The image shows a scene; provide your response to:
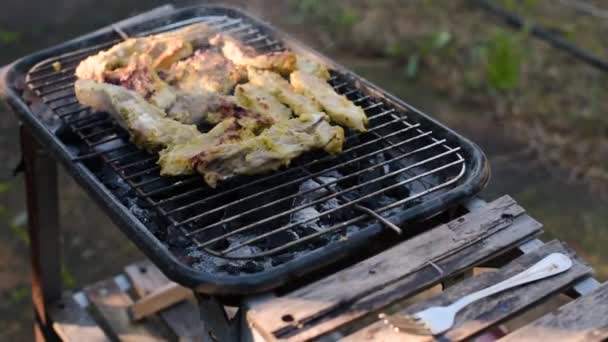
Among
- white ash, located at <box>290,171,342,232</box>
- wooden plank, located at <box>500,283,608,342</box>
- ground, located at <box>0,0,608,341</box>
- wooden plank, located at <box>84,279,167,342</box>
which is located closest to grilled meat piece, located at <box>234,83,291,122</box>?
white ash, located at <box>290,171,342,232</box>

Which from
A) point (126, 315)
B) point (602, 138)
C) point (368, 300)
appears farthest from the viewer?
point (602, 138)

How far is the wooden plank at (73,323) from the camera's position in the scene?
2.80 m

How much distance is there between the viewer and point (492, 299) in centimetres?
169

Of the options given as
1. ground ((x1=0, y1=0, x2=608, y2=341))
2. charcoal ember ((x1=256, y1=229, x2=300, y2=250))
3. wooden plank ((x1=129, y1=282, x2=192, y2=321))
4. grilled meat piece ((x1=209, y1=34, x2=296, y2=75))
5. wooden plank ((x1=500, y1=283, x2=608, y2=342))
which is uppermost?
grilled meat piece ((x1=209, y1=34, x2=296, y2=75))

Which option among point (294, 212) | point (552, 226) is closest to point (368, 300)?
point (294, 212)

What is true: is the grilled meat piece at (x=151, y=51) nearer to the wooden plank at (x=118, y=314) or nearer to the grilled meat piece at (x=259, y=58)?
the grilled meat piece at (x=259, y=58)

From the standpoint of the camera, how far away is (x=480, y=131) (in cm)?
448

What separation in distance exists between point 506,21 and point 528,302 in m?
4.05

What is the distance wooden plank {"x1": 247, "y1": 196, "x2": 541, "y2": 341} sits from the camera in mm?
1587

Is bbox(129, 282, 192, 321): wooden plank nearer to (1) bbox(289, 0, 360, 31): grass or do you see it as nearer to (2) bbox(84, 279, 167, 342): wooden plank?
(2) bbox(84, 279, 167, 342): wooden plank

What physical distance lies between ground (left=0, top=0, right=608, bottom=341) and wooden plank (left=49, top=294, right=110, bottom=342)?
485mm

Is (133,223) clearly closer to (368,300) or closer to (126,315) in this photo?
(368,300)

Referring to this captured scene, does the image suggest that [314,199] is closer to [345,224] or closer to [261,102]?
[345,224]

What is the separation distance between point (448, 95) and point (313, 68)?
251 cm
